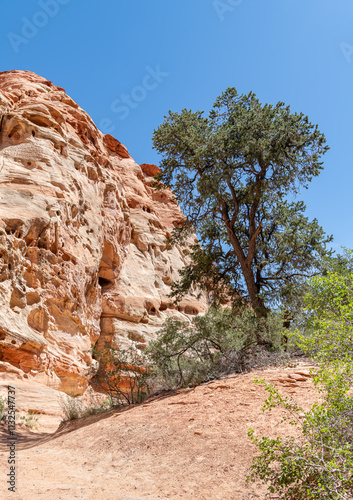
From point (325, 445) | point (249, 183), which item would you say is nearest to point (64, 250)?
point (249, 183)

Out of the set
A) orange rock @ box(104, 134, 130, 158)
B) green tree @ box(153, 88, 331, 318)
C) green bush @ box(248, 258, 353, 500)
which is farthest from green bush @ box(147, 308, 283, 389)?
orange rock @ box(104, 134, 130, 158)

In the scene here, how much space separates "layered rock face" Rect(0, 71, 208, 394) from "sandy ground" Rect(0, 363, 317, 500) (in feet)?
21.4

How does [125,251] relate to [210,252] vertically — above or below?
above

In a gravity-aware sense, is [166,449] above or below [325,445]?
below

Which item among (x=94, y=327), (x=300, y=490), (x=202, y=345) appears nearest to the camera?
(x=300, y=490)

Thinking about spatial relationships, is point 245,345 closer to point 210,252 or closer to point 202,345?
point 202,345

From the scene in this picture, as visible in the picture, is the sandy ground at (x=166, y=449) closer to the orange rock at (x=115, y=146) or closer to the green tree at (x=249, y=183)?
the green tree at (x=249, y=183)

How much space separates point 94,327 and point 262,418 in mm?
16953

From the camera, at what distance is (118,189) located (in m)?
28.9

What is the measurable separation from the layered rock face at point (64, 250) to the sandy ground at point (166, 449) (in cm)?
653

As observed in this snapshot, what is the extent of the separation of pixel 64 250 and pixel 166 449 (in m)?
14.2

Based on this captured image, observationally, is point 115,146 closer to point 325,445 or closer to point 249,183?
point 249,183

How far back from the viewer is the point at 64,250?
18.5 m

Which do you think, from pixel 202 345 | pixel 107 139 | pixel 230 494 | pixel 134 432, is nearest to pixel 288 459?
pixel 230 494
